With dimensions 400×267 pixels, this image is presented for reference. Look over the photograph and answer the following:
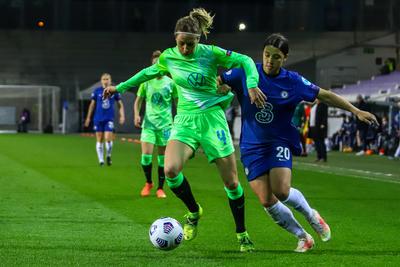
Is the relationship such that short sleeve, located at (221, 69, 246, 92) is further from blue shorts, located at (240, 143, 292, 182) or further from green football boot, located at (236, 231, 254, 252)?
green football boot, located at (236, 231, 254, 252)

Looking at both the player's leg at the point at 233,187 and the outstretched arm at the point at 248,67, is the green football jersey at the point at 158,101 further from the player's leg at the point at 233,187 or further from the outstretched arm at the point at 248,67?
the player's leg at the point at 233,187

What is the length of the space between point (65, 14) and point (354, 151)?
29701mm

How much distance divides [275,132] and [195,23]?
1.48 m

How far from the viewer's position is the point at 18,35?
59.2m

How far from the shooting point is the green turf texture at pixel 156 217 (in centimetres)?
856

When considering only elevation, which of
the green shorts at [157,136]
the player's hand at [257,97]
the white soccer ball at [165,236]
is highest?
the player's hand at [257,97]

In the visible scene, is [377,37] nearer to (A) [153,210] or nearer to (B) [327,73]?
(B) [327,73]

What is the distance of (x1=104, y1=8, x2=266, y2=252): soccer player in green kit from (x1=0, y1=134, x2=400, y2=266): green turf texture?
0.66m

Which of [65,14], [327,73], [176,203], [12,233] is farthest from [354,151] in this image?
[65,14]

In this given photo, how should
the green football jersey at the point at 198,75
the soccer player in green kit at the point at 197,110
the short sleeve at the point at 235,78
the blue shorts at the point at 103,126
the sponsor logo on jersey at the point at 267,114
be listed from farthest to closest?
the blue shorts at the point at 103,126, the green football jersey at the point at 198,75, the soccer player in green kit at the point at 197,110, the short sleeve at the point at 235,78, the sponsor logo on jersey at the point at 267,114

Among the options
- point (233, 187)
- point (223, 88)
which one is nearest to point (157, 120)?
point (233, 187)

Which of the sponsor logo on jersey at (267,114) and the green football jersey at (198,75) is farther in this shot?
the green football jersey at (198,75)

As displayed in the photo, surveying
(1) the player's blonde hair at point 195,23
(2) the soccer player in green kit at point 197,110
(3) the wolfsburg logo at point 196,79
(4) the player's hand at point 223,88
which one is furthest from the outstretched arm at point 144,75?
(4) the player's hand at point 223,88

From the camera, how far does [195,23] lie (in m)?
9.38
